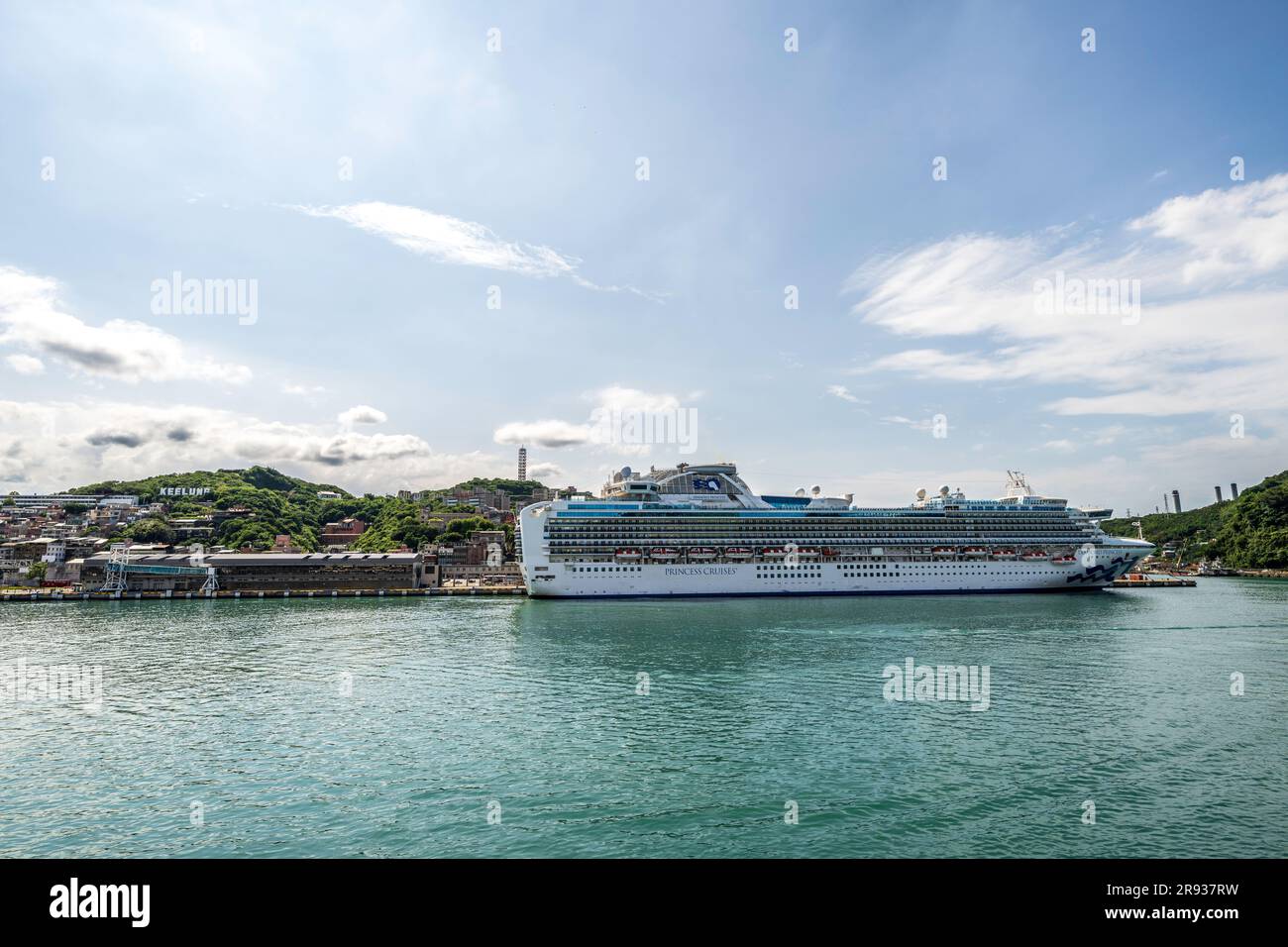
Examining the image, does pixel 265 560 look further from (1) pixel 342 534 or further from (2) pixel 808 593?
(2) pixel 808 593

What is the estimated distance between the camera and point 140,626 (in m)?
47.8

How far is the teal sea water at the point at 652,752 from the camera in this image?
13.1 m

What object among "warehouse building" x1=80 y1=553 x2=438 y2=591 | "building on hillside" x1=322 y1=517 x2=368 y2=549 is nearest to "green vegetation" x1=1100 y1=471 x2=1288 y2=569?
"warehouse building" x1=80 y1=553 x2=438 y2=591

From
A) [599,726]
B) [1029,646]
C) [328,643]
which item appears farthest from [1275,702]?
[328,643]

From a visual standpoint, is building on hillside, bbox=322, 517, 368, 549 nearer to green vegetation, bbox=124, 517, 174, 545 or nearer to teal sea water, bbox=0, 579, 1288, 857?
green vegetation, bbox=124, 517, 174, 545

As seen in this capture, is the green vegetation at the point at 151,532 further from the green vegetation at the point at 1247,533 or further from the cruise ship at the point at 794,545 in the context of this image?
the green vegetation at the point at 1247,533

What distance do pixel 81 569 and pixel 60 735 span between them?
241ft

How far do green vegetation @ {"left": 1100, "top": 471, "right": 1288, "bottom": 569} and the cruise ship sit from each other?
2862 inches

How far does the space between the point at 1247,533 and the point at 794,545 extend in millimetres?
110378

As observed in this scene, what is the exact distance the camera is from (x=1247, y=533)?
122312 millimetres

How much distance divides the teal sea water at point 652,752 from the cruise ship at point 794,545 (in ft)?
84.5
